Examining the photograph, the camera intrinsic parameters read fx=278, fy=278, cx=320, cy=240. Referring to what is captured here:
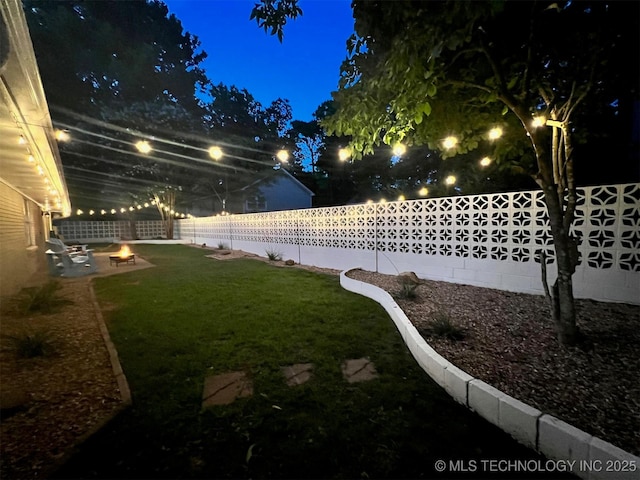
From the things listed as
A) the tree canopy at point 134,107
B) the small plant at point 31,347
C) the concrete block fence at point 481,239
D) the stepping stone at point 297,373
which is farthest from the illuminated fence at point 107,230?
the stepping stone at point 297,373

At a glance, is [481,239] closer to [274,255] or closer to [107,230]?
[274,255]

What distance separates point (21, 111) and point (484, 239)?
696 centimetres

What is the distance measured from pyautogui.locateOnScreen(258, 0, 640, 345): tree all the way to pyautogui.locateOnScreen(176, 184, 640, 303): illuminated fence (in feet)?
4.91

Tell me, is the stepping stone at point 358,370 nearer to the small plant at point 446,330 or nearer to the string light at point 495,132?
the small plant at point 446,330

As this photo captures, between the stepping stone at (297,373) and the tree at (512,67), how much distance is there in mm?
2533

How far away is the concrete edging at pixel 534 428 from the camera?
1497 mm

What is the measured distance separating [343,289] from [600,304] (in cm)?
405

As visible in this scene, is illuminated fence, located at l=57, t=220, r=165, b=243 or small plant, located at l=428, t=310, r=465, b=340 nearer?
small plant, located at l=428, t=310, r=465, b=340

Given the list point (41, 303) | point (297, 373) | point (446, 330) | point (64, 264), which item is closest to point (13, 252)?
point (64, 264)

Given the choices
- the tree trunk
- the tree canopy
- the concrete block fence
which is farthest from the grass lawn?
the tree canopy

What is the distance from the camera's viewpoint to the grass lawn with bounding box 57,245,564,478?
172 cm

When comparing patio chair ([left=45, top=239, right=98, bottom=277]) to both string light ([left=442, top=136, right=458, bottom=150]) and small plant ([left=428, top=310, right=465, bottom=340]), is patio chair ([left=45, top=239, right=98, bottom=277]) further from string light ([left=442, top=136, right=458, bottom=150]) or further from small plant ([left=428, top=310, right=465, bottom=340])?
string light ([left=442, top=136, right=458, bottom=150])

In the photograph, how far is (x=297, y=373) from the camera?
275 centimetres

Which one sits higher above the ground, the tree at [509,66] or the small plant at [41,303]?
the tree at [509,66]
